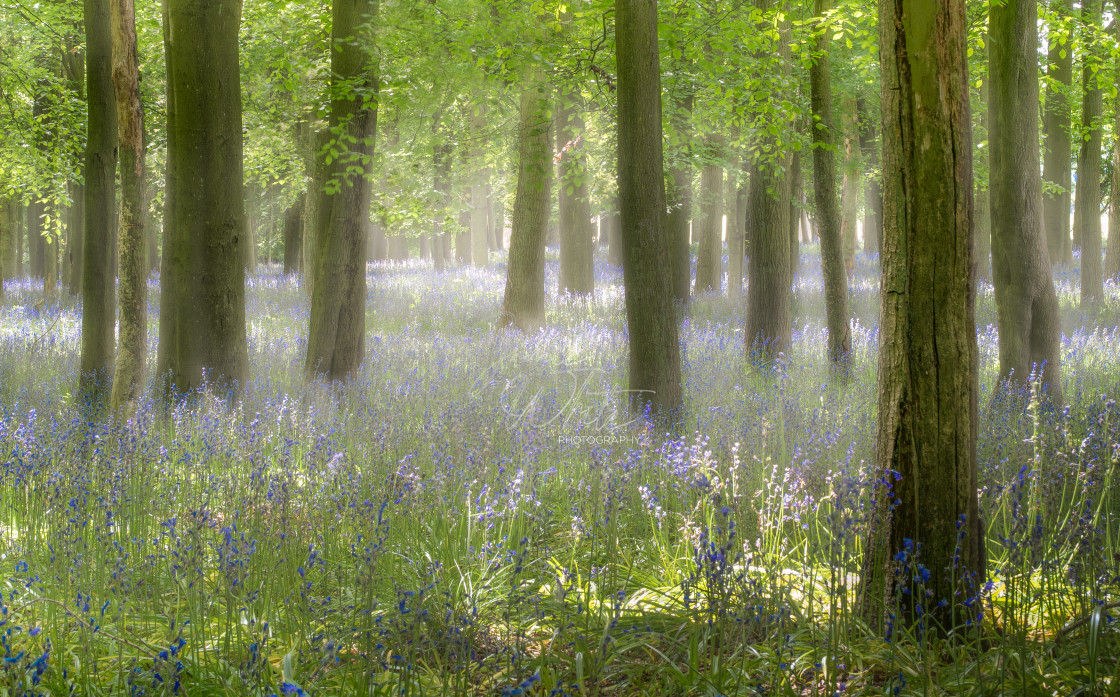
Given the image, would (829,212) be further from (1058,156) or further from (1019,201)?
(1058,156)

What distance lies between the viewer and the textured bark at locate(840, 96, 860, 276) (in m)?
16.3

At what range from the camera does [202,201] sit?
7500mm

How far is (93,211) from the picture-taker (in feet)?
27.8

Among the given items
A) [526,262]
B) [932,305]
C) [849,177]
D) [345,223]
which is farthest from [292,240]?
[932,305]

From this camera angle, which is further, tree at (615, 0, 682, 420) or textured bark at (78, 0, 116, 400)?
textured bark at (78, 0, 116, 400)

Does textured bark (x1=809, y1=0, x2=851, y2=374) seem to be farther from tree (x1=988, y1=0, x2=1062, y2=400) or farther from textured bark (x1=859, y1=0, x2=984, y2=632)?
textured bark (x1=859, y1=0, x2=984, y2=632)

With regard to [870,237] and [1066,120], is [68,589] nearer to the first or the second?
[1066,120]

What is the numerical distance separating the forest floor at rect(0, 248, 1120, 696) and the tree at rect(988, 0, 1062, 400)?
902 mm

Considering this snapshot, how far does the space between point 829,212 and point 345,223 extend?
5.99 metres

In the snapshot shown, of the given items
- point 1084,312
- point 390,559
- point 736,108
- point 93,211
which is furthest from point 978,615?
point 1084,312

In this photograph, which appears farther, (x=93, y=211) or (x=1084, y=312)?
(x=1084, y=312)

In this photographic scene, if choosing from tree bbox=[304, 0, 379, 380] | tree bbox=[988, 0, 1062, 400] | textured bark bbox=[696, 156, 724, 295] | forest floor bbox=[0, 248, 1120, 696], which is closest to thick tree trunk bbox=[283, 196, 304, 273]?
textured bark bbox=[696, 156, 724, 295]

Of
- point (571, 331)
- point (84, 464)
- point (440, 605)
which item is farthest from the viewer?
point (571, 331)

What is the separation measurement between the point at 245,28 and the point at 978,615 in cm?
1482
